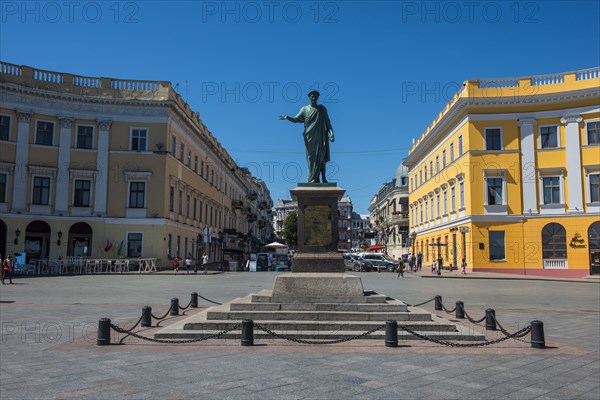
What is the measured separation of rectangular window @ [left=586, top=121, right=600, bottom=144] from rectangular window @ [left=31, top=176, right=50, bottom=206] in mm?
39171

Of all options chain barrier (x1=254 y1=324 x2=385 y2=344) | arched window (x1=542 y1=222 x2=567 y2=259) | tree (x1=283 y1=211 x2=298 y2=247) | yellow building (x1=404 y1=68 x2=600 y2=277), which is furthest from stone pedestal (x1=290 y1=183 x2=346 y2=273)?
tree (x1=283 y1=211 x2=298 y2=247)

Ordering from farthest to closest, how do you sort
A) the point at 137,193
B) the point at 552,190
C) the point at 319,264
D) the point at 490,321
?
1. the point at 137,193
2. the point at 552,190
3. the point at 319,264
4. the point at 490,321

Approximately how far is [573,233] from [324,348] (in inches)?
1293

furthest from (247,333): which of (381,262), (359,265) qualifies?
(381,262)

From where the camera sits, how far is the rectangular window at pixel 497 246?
122ft

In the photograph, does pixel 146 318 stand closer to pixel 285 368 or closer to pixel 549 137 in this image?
pixel 285 368

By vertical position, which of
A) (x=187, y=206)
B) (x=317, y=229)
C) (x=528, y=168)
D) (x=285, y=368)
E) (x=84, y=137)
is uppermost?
(x=84, y=137)

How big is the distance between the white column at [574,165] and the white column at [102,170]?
33.8 m

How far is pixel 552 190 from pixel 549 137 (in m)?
3.91

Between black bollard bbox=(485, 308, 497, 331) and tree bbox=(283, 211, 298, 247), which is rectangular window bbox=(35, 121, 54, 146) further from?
tree bbox=(283, 211, 298, 247)

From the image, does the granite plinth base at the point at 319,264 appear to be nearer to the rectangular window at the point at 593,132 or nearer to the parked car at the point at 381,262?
the rectangular window at the point at 593,132

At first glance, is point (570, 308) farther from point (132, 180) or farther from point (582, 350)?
point (132, 180)

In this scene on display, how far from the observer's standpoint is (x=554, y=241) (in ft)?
120

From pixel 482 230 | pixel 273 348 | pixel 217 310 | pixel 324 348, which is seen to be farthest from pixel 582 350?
pixel 482 230
